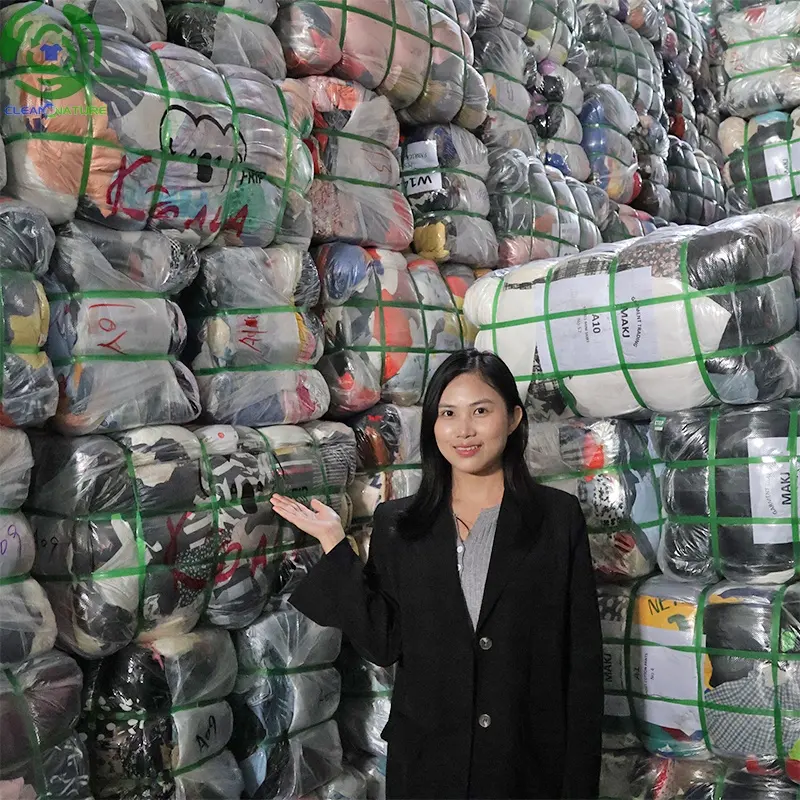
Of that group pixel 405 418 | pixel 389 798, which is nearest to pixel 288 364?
pixel 405 418

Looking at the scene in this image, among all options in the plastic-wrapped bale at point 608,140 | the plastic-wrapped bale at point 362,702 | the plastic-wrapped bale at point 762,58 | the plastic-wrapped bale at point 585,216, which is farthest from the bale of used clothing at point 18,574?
the plastic-wrapped bale at point 608,140

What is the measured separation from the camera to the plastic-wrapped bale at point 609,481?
2.46 meters

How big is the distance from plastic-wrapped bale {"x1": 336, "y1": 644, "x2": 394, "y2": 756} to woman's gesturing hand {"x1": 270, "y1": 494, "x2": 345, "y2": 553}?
1.95 feet

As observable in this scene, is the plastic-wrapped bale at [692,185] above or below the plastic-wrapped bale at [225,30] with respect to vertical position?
above

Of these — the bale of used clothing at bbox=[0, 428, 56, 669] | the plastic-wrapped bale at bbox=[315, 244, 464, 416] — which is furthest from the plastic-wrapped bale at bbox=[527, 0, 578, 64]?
the bale of used clothing at bbox=[0, 428, 56, 669]

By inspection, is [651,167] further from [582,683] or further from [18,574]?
[18,574]

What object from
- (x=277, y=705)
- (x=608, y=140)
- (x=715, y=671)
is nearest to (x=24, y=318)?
(x=277, y=705)

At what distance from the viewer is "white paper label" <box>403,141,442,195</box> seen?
295 centimetres

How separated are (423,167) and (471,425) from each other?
147cm

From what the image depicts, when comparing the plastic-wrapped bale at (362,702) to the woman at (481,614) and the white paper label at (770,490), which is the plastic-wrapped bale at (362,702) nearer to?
the woman at (481,614)

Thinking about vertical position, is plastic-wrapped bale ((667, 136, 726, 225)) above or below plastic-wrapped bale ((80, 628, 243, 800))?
above

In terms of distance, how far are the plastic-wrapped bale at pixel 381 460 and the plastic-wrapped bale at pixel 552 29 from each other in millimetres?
1866

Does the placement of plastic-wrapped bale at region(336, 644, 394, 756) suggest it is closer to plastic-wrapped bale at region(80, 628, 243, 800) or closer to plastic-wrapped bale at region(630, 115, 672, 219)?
plastic-wrapped bale at region(80, 628, 243, 800)

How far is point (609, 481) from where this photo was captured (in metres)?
2.50
